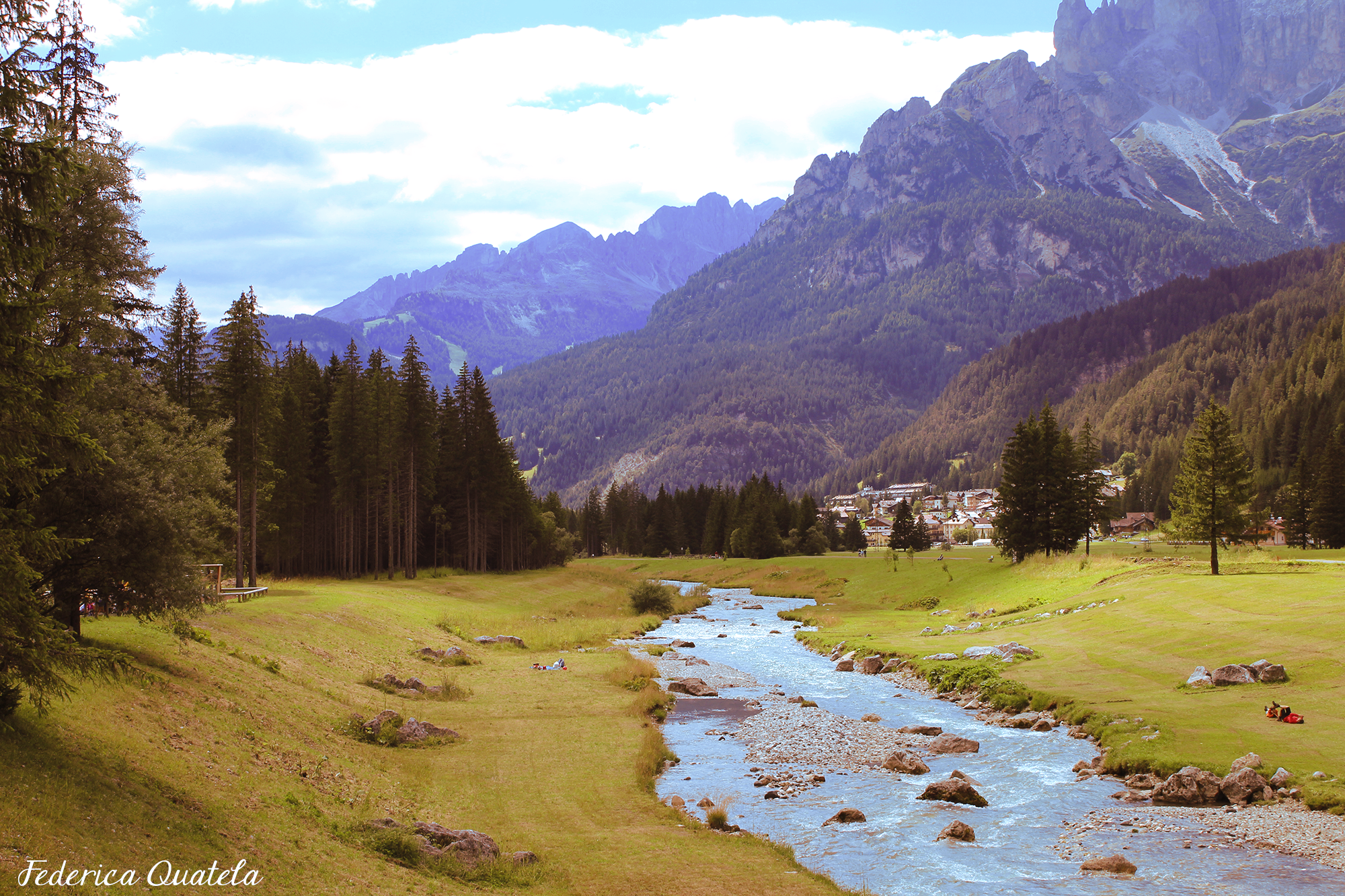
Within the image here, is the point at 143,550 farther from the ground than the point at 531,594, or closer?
farther from the ground

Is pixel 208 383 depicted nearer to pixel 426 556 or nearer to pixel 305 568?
pixel 305 568

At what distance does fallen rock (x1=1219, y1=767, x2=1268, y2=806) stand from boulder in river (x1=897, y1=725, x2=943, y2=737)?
11.3 m

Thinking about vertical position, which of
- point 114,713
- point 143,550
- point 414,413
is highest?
point 414,413

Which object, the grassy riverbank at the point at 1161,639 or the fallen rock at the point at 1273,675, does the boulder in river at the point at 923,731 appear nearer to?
the grassy riverbank at the point at 1161,639

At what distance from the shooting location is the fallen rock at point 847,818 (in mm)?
23234

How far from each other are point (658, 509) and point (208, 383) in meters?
124

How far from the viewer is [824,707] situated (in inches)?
1537

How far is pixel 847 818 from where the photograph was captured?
23344 mm

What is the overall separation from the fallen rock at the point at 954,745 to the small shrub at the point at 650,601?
5177cm

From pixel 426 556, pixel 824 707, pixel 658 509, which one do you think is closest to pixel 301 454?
pixel 426 556

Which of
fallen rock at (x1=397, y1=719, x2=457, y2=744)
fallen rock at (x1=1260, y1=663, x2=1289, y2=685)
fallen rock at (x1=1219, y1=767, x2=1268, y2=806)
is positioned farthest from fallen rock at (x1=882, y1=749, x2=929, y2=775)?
fallen rock at (x1=397, y1=719, x2=457, y2=744)

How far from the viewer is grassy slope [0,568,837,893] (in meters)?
14.2

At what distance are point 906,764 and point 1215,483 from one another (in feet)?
134

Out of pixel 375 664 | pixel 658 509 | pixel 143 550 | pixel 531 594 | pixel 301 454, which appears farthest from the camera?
pixel 658 509
